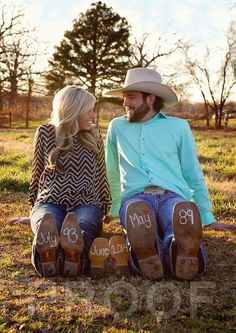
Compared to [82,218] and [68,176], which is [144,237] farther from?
[68,176]

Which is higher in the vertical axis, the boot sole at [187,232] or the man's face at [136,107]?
the man's face at [136,107]

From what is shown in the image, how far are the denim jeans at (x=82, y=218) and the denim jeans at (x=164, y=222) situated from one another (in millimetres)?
196

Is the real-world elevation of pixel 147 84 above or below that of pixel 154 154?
above

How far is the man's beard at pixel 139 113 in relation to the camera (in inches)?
128

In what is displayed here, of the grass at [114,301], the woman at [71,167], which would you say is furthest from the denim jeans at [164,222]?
the woman at [71,167]

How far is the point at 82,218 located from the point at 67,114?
30.1 inches

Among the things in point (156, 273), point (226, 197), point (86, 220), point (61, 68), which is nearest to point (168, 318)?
point (156, 273)

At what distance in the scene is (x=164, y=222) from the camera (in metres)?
2.85

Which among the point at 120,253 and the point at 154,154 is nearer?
the point at 120,253

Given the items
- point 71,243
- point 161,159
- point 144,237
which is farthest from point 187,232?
point 161,159

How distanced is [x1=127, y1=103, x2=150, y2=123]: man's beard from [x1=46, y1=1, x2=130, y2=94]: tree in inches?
1098

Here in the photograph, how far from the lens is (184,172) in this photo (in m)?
3.34

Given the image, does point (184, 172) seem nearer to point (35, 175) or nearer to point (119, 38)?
point (35, 175)
